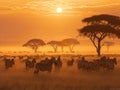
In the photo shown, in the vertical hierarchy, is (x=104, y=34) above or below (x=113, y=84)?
above

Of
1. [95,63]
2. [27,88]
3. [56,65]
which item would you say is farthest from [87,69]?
[27,88]

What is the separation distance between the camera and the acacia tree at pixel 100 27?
65.1m

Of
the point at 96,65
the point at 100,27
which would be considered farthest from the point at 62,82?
the point at 100,27

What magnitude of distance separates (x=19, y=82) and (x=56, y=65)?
429 inches

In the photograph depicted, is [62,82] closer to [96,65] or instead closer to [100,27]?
[96,65]

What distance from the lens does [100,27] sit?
214 feet

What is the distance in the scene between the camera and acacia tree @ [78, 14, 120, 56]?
213 ft

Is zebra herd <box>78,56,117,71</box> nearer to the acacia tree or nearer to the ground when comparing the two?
the ground

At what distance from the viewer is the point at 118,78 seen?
1049 inches

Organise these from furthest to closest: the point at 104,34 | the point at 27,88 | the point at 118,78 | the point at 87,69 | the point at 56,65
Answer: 1. the point at 104,34
2. the point at 56,65
3. the point at 87,69
4. the point at 118,78
5. the point at 27,88

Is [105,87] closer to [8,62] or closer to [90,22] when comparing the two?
[8,62]

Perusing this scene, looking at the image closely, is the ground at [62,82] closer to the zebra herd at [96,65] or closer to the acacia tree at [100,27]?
the zebra herd at [96,65]

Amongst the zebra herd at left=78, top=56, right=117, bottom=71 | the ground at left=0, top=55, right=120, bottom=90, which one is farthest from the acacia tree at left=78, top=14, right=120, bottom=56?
the ground at left=0, top=55, right=120, bottom=90

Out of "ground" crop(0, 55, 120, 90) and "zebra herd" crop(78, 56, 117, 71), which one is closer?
"ground" crop(0, 55, 120, 90)
